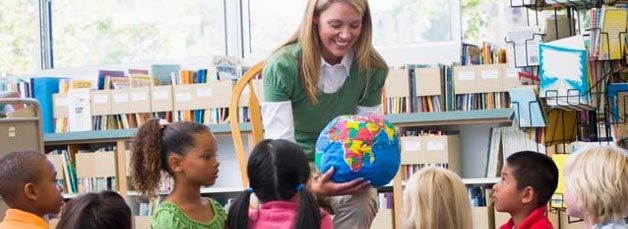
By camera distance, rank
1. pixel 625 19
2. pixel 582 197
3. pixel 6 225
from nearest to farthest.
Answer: pixel 582 197 < pixel 6 225 < pixel 625 19

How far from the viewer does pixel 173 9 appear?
6.95m

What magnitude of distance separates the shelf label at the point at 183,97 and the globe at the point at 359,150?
3609 millimetres

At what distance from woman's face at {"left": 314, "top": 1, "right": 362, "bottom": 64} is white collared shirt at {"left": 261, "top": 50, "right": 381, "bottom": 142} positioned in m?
0.06

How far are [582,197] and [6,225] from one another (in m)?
1.59

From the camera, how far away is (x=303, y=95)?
9.52 feet

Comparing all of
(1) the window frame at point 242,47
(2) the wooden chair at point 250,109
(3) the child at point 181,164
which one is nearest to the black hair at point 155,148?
(3) the child at point 181,164

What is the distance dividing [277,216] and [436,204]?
2.06 feet

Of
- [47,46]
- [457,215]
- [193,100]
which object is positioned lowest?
[457,215]

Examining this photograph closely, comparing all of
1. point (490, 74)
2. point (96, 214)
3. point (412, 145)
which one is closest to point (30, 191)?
point (96, 214)

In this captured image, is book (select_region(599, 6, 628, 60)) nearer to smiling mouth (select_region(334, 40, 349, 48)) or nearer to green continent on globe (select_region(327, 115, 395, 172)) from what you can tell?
smiling mouth (select_region(334, 40, 349, 48))

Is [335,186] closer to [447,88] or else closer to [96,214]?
[96,214]

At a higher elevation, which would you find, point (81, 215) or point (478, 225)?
point (81, 215)

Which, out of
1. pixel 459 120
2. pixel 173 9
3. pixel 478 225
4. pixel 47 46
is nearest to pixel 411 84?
pixel 459 120

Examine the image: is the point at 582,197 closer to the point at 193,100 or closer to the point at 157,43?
the point at 193,100
